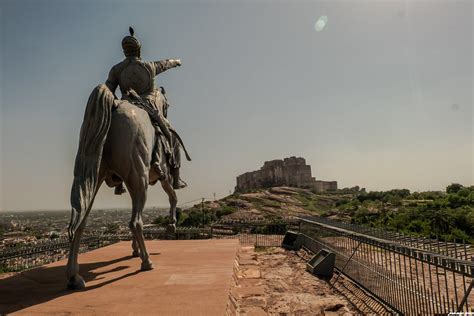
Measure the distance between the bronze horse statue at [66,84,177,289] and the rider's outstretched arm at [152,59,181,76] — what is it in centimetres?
206

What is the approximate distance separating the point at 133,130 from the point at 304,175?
443 feet

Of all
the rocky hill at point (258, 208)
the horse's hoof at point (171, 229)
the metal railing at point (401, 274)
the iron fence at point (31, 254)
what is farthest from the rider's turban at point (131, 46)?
the rocky hill at point (258, 208)

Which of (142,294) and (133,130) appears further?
(133,130)

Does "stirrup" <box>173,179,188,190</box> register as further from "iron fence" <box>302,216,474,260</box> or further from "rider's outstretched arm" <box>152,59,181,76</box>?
"iron fence" <box>302,216,474,260</box>

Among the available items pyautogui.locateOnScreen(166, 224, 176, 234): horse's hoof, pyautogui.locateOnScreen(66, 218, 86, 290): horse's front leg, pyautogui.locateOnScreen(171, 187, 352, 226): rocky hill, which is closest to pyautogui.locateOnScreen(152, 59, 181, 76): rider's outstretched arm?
pyautogui.locateOnScreen(166, 224, 176, 234): horse's hoof

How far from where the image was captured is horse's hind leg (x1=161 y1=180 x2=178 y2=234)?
717 centimetres

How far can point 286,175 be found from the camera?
135 meters

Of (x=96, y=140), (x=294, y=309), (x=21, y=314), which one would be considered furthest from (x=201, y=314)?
(x=96, y=140)

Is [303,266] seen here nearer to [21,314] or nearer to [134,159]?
[134,159]

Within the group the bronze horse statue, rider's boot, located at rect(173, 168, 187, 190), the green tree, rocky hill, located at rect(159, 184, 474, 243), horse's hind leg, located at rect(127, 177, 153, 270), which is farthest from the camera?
the green tree

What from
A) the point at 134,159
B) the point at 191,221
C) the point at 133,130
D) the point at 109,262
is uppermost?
the point at 133,130

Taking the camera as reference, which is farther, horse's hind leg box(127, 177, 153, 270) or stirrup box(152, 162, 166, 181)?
stirrup box(152, 162, 166, 181)

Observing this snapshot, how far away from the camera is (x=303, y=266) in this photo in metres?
8.73

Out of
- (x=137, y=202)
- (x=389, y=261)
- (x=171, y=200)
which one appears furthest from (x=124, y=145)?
(x=389, y=261)
